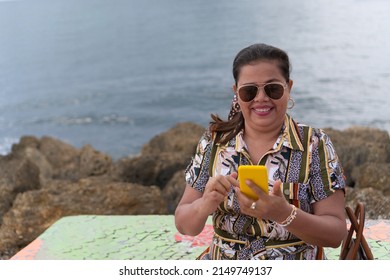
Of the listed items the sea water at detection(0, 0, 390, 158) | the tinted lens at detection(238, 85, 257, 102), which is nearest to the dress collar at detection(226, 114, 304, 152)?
the tinted lens at detection(238, 85, 257, 102)

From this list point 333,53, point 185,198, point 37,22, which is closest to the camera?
point 185,198

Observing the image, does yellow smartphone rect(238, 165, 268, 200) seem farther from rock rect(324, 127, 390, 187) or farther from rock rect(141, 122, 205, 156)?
rock rect(141, 122, 205, 156)

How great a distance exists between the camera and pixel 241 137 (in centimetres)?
257

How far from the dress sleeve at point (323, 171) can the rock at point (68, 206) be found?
3019 mm

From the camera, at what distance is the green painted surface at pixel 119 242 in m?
3.83

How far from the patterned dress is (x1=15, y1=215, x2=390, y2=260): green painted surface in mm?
1276

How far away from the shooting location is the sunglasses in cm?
240

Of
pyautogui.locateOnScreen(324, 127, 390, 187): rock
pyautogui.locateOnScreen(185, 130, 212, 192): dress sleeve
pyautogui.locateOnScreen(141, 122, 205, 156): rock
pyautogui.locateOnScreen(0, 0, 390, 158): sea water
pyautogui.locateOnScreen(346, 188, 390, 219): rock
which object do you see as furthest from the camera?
pyautogui.locateOnScreen(0, 0, 390, 158): sea water

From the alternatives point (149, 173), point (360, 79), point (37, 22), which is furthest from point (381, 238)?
point (37, 22)

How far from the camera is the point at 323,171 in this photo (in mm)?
2426
